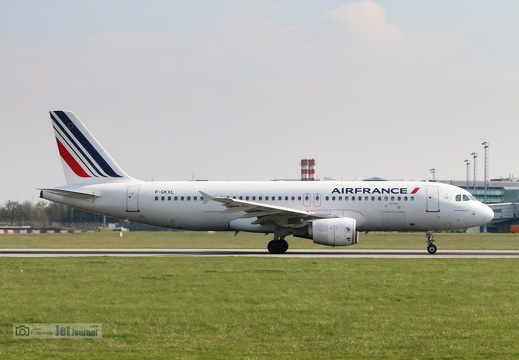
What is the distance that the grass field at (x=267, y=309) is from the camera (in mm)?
13414

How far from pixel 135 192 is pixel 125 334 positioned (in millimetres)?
27955

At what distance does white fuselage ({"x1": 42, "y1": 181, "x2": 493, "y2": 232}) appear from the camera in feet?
133


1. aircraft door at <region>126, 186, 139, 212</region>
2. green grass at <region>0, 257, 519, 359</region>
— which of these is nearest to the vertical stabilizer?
aircraft door at <region>126, 186, 139, 212</region>

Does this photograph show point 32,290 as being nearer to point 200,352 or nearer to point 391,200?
point 200,352

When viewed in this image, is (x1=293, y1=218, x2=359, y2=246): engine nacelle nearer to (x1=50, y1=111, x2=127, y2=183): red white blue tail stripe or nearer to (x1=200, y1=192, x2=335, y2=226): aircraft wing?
(x1=200, y1=192, x2=335, y2=226): aircraft wing

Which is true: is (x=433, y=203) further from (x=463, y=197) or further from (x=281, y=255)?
(x=281, y=255)

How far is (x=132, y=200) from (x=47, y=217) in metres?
Result: 97.0

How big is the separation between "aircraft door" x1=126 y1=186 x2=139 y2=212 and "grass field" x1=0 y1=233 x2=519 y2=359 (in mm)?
12313

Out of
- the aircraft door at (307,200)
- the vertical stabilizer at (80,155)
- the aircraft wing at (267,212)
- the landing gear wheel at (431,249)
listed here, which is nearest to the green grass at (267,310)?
the aircraft wing at (267,212)

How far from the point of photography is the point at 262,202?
136 ft

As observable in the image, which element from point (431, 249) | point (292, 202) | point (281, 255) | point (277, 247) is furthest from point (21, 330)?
point (431, 249)

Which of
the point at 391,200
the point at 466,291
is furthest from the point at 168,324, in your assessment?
the point at 391,200

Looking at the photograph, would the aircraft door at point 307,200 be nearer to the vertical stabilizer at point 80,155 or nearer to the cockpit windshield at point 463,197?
the cockpit windshield at point 463,197

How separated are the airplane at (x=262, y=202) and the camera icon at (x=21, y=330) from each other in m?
23.8
